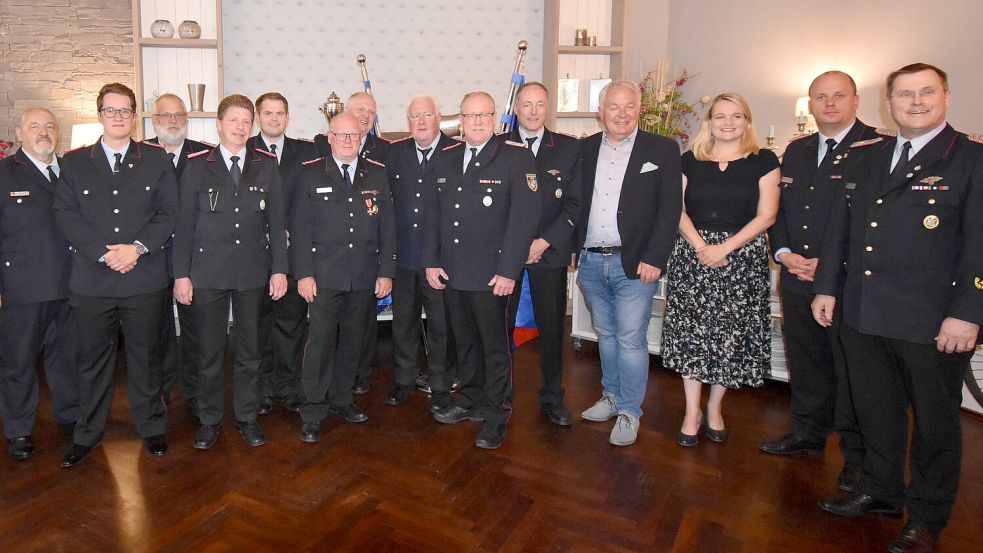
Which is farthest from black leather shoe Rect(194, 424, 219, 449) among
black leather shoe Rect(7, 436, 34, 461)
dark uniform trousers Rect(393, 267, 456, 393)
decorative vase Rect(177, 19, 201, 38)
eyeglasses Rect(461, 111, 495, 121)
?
decorative vase Rect(177, 19, 201, 38)

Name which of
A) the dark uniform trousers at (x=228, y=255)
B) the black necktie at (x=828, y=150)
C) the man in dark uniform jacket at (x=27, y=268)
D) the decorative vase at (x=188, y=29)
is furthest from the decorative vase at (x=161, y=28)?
the black necktie at (x=828, y=150)

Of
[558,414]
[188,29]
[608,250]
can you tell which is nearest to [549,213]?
[608,250]

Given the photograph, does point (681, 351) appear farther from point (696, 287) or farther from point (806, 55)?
point (806, 55)

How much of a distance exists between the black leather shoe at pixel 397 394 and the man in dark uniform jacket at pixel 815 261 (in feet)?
5.97

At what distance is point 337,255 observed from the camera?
118 inches

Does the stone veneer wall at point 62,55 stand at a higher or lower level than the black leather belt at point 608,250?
higher

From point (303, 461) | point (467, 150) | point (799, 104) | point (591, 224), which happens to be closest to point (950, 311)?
point (591, 224)

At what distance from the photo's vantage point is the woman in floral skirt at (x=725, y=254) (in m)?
2.83

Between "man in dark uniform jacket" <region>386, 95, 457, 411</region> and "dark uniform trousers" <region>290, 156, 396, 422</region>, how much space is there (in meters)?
0.23

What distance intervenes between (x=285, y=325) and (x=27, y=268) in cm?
111

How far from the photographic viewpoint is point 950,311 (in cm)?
201

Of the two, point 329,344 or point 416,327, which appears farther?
point 416,327

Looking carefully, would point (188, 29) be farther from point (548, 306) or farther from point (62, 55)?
point (548, 306)

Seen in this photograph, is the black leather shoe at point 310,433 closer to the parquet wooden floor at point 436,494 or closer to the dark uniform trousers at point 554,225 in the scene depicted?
the parquet wooden floor at point 436,494
